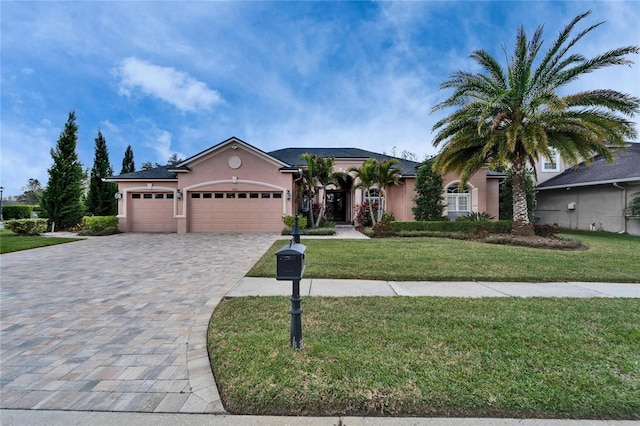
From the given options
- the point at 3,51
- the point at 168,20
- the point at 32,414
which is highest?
the point at 168,20

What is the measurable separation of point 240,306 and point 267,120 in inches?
704

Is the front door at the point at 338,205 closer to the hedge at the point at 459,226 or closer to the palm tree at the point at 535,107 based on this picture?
the hedge at the point at 459,226

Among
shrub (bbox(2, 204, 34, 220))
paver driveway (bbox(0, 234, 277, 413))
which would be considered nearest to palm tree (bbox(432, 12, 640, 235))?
paver driveway (bbox(0, 234, 277, 413))

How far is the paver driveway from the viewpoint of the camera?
2369mm

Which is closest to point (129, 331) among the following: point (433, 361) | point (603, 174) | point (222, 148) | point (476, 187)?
point (433, 361)

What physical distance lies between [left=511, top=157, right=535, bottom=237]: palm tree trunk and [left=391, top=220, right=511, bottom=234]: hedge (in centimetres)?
121

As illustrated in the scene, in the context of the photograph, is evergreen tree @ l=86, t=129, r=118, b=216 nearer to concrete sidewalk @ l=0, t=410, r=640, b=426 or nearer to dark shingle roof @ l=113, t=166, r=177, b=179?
dark shingle roof @ l=113, t=166, r=177, b=179

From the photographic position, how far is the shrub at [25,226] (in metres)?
14.0

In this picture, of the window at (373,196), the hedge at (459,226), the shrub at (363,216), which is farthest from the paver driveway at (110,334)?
the window at (373,196)

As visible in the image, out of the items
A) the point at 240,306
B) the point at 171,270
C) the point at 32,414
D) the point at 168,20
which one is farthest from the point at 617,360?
the point at 168,20

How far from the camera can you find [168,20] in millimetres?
10188

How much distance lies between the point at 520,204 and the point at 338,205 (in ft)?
41.3

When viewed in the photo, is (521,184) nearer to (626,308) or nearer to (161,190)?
(626,308)

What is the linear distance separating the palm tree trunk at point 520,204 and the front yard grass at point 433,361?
27.5ft
